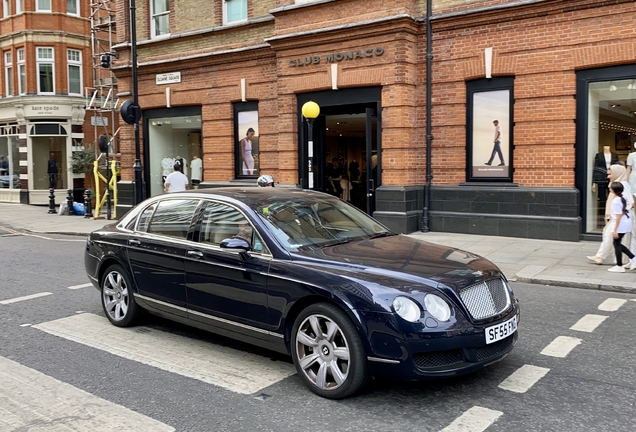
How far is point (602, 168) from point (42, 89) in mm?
25242

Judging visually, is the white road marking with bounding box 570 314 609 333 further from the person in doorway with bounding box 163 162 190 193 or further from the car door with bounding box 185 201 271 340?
the person in doorway with bounding box 163 162 190 193

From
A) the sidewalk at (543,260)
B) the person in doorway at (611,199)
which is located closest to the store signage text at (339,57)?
the sidewalk at (543,260)

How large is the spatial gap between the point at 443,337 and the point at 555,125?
9328 millimetres

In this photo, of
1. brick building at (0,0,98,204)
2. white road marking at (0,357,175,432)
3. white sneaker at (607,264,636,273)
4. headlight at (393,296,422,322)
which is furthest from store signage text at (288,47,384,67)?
brick building at (0,0,98,204)

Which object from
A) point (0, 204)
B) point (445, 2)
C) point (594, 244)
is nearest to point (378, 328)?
point (594, 244)

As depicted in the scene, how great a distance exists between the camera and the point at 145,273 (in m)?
5.89

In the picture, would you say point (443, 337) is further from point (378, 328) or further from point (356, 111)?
point (356, 111)

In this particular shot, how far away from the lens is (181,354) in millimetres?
5359

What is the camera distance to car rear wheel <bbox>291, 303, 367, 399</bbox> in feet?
13.6

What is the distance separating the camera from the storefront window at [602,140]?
11844mm

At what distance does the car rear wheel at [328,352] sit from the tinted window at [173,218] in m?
1.76

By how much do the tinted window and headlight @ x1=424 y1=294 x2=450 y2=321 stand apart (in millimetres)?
2547

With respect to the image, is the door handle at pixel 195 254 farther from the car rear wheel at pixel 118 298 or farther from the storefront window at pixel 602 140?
the storefront window at pixel 602 140

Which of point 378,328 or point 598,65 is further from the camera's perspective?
point 598,65
